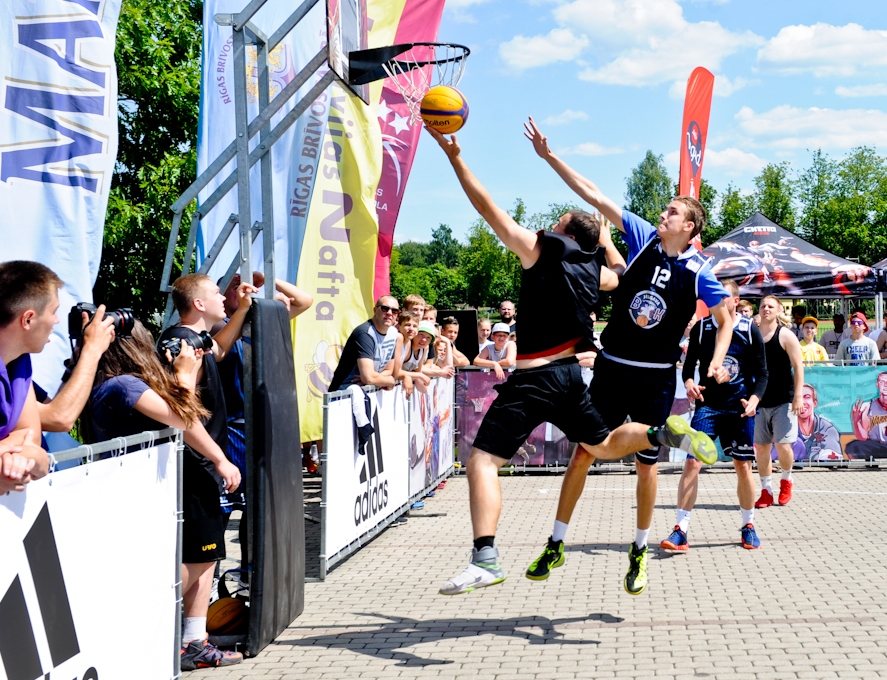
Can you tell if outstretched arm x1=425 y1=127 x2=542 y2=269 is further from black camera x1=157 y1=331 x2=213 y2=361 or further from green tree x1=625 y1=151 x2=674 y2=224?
green tree x1=625 y1=151 x2=674 y2=224

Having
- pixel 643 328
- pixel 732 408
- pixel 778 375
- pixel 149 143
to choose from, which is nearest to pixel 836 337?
pixel 778 375

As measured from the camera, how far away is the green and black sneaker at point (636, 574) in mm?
6021

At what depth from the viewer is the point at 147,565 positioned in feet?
13.6

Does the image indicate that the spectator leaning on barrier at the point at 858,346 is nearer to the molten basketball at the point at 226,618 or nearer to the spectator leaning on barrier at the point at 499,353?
the spectator leaning on barrier at the point at 499,353

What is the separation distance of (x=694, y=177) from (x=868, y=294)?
772 centimetres

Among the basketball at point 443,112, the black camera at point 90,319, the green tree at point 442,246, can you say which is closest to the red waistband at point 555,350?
the basketball at point 443,112

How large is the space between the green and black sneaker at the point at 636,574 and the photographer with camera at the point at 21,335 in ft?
13.0

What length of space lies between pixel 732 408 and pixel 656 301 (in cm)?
296

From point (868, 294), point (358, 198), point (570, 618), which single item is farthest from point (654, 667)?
point (868, 294)

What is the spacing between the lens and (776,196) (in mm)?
58406

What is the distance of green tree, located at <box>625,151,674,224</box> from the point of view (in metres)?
124

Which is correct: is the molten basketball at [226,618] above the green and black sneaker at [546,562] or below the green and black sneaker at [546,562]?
below

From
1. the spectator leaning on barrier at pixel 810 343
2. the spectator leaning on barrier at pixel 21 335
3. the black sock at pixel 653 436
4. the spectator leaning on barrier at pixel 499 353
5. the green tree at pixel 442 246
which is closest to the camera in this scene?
the spectator leaning on barrier at pixel 21 335

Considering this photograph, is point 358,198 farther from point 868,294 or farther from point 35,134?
point 868,294
